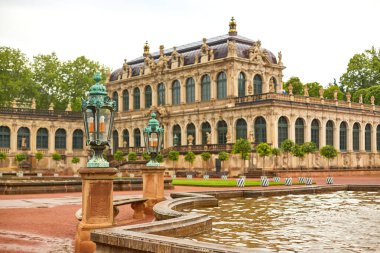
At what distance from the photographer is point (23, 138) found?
74188 mm

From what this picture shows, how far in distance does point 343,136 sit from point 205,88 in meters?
17.1

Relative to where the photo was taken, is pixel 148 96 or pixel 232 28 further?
pixel 148 96

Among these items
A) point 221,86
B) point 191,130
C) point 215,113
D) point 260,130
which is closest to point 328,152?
point 260,130

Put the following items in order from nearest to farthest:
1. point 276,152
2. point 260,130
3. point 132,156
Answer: point 276,152 < point 260,130 < point 132,156

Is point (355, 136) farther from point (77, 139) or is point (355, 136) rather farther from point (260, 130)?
point (77, 139)

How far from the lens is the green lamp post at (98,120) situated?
1227 centimetres

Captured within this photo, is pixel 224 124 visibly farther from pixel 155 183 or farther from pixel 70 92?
pixel 155 183

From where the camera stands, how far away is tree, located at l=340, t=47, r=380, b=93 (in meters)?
89.4

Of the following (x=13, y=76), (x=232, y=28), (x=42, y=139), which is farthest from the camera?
(x=13, y=76)

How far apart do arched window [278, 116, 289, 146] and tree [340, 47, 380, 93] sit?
35972 millimetres

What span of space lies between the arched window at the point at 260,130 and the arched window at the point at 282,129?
1.46 metres

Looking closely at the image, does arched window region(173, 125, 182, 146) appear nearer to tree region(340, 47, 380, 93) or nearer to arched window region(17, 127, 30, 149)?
arched window region(17, 127, 30, 149)

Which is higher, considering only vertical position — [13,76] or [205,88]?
[13,76]

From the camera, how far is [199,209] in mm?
19500
